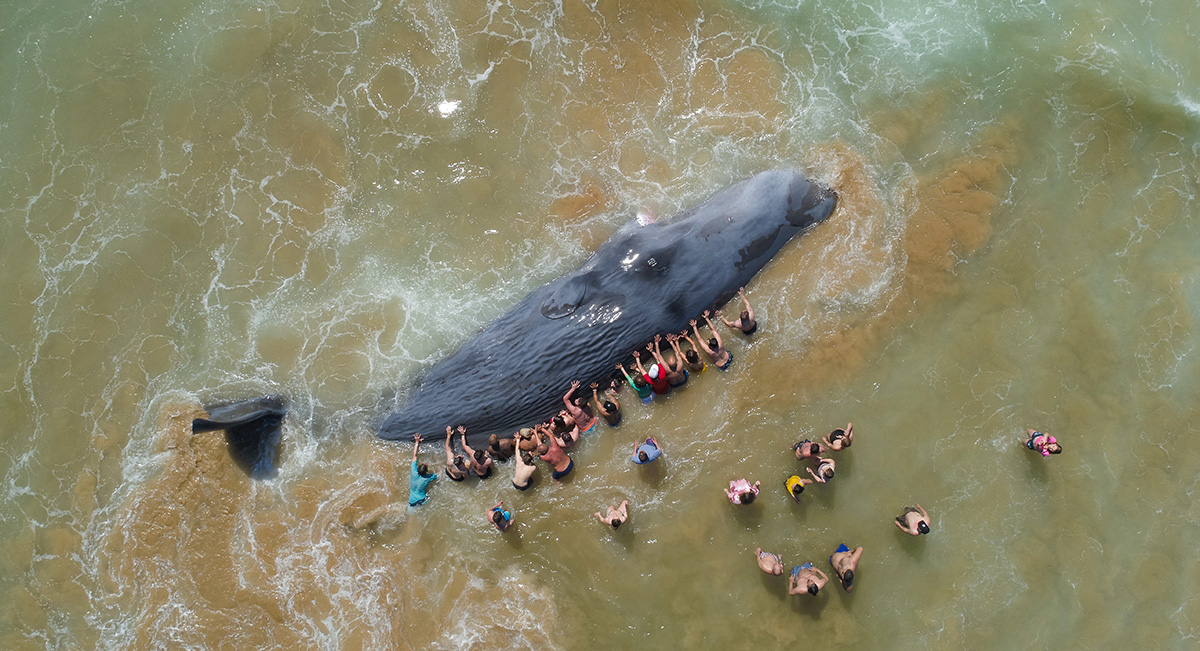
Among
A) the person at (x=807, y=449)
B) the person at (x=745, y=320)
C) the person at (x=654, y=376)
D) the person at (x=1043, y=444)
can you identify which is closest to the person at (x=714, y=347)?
the person at (x=745, y=320)

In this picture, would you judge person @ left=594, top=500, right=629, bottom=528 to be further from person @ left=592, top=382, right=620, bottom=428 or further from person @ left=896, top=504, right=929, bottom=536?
person @ left=896, top=504, right=929, bottom=536

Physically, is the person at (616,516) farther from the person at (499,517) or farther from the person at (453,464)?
the person at (453,464)

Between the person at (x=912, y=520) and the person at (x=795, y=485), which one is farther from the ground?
the person at (x=795, y=485)

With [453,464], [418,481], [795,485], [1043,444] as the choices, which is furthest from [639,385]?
[1043,444]

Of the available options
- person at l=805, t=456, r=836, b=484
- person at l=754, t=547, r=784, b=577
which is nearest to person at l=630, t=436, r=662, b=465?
person at l=754, t=547, r=784, b=577

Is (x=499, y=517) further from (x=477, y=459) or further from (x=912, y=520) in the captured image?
(x=912, y=520)

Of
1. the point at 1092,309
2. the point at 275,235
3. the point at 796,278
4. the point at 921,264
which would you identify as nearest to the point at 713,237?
the point at 796,278
